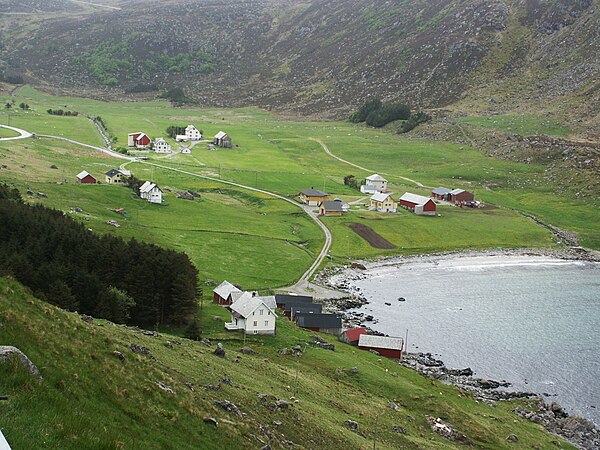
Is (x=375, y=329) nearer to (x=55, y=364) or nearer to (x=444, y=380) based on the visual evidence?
(x=444, y=380)

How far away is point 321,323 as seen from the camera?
65.5 metres

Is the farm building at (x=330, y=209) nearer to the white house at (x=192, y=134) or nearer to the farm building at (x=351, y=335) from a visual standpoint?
the farm building at (x=351, y=335)

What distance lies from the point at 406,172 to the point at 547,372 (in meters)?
100

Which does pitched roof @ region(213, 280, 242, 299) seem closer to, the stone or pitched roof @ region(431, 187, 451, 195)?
the stone

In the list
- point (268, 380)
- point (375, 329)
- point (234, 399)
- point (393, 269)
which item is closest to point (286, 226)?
point (393, 269)

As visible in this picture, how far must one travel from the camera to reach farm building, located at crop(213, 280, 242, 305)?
215 feet

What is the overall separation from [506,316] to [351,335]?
901 inches

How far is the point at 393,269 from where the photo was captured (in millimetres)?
Result: 95188

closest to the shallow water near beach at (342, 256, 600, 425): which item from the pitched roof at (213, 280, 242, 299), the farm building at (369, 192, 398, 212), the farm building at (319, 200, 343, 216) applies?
the pitched roof at (213, 280, 242, 299)

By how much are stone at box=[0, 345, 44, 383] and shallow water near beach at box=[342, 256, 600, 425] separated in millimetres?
44352

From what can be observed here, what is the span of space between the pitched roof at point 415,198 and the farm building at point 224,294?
6242 centimetres

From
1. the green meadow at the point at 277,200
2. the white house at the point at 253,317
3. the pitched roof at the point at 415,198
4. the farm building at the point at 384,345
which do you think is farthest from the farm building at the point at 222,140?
the white house at the point at 253,317

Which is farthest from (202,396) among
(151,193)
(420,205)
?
(420,205)

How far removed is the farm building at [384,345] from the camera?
61094 mm
